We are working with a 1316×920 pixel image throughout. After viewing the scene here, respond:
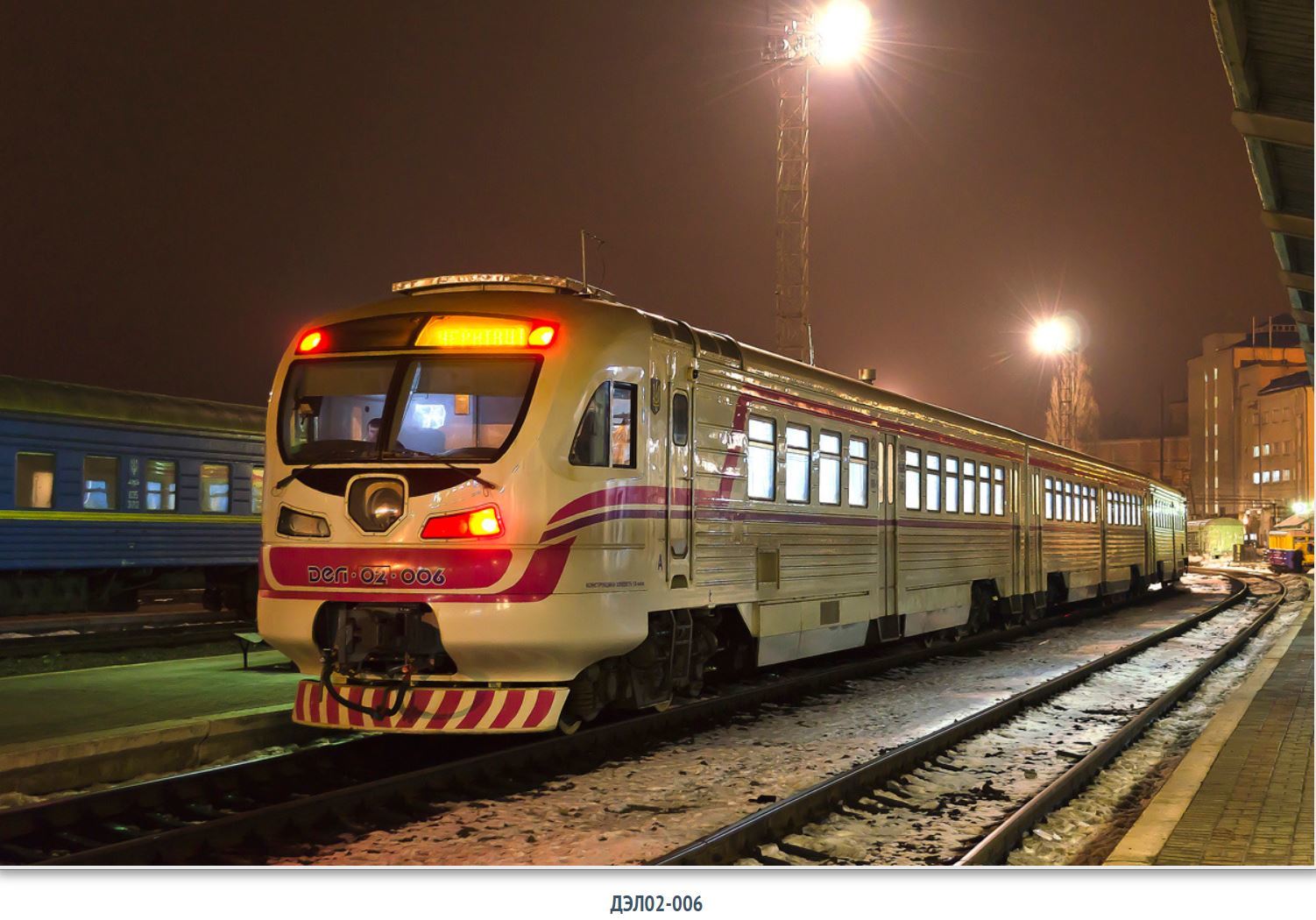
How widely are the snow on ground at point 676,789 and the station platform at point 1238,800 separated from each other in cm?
209

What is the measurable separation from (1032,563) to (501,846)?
1455 centimetres

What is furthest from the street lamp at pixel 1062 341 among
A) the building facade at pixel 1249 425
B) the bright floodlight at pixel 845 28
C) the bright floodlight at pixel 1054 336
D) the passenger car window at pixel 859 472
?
the building facade at pixel 1249 425

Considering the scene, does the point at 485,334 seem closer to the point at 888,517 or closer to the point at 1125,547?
the point at 888,517

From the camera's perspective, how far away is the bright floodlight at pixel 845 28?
22.0 m

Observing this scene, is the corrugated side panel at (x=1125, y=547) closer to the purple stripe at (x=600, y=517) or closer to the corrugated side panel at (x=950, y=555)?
the corrugated side panel at (x=950, y=555)

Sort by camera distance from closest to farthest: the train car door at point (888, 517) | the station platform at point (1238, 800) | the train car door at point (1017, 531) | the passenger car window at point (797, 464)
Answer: the station platform at point (1238, 800)
the passenger car window at point (797, 464)
the train car door at point (888, 517)
the train car door at point (1017, 531)

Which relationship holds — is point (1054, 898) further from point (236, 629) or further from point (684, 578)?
point (236, 629)

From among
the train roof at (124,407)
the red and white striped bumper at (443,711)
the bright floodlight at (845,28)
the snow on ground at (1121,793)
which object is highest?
the bright floodlight at (845,28)

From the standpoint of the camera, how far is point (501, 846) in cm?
671

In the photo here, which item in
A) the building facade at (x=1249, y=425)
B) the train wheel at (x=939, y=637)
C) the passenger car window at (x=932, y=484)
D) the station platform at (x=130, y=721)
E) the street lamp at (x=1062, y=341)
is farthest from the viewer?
the building facade at (x=1249, y=425)

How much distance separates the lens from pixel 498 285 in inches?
381

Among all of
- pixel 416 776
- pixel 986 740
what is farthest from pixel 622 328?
pixel 986 740

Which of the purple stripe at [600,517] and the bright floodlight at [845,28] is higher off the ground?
the bright floodlight at [845,28]

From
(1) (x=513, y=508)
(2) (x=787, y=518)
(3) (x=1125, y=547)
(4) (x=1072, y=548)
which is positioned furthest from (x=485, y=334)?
(3) (x=1125, y=547)
